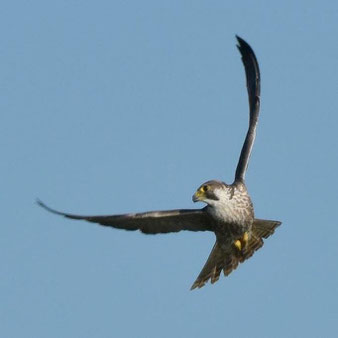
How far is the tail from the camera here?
16016mm

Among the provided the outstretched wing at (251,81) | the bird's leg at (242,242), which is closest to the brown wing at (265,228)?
the bird's leg at (242,242)

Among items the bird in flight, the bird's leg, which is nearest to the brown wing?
the bird in flight

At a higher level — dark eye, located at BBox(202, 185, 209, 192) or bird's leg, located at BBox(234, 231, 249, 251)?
dark eye, located at BBox(202, 185, 209, 192)

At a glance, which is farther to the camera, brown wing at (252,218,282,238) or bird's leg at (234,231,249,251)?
brown wing at (252,218,282,238)

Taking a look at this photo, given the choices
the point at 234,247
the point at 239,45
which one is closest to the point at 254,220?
the point at 234,247

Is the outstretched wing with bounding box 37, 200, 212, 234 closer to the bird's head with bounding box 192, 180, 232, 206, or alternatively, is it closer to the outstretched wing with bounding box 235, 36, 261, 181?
the bird's head with bounding box 192, 180, 232, 206

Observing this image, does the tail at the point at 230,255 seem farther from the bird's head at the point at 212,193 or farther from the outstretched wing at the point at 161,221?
the bird's head at the point at 212,193

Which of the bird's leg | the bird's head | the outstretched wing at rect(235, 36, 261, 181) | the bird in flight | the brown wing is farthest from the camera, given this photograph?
the outstretched wing at rect(235, 36, 261, 181)

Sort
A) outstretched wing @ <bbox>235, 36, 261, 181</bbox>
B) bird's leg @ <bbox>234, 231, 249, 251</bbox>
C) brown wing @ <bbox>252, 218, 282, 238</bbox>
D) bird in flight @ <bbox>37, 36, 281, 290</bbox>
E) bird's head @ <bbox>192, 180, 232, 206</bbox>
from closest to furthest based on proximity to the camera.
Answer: bird's head @ <bbox>192, 180, 232, 206</bbox>
bird in flight @ <bbox>37, 36, 281, 290</bbox>
bird's leg @ <bbox>234, 231, 249, 251</bbox>
brown wing @ <bbox>252, 218, 282, 238</bbox>
outstretched wing @ <bbox>235, 36, 261, 181</bbox>

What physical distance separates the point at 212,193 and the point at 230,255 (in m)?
1.68

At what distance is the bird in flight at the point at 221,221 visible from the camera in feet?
48.9

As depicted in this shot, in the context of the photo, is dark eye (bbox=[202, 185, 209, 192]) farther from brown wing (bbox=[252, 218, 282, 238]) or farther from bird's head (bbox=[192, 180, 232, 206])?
brown wing (bbox=[252, 218, 282, 238])

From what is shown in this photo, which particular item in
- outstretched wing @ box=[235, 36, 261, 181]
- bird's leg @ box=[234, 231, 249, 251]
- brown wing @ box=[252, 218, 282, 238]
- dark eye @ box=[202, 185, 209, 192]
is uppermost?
outstretched wing @ box=[235, 36, 261, 181]

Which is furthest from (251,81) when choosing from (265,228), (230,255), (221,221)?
(221,221)
